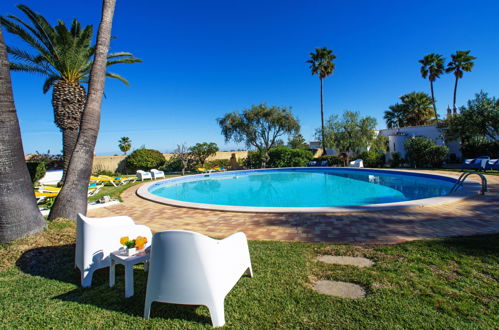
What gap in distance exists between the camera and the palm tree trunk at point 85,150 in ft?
15.2

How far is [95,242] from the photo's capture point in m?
3.02

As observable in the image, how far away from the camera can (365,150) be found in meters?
21.7

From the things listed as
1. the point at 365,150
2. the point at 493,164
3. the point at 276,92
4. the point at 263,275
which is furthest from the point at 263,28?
the point at 263,275

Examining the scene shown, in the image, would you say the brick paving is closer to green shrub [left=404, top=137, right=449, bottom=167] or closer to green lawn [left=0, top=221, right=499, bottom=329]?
green lawn [left=0, top=221, right=499, bottom=329]

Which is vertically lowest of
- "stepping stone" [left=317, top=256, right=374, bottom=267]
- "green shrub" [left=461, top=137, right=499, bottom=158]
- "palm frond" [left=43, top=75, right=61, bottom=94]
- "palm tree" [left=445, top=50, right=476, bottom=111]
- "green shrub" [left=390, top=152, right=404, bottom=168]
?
"stepping stone" [left=317, top=256, right=374, bottom=267]

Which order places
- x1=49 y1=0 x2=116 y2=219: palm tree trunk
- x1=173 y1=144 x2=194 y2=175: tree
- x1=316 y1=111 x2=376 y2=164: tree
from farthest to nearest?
x1=173 y1=144 x2=194 y2=175: tree → x1=316 y1=111 x2=376 y2=164: tree → x1=49 y1=0 x2=116 y2=219: palm tree trunk

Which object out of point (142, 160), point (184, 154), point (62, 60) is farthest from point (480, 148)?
point (142, 160)

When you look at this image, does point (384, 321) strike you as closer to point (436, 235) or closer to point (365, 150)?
point (436, 235)

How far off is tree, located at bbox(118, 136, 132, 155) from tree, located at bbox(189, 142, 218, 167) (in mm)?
18921

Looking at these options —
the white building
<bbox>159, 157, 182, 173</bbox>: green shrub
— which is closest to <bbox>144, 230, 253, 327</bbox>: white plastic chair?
the white building

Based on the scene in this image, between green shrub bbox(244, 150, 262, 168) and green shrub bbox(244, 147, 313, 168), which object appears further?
green shrub bbox(244, 150, 262, 168)

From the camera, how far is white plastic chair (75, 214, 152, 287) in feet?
9.73

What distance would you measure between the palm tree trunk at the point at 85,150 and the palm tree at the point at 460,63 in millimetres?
29615

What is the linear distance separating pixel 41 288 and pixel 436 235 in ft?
19.6
